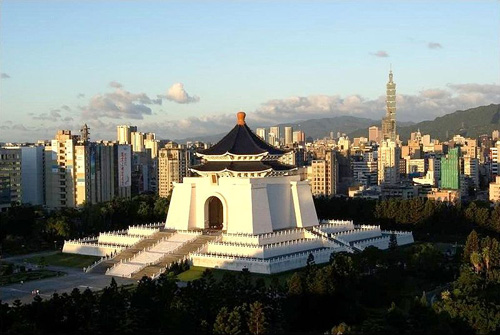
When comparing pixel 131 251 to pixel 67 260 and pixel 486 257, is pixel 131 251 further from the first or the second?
pixel 486 257

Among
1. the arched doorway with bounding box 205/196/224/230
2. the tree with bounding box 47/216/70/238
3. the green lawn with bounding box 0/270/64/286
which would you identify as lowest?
the green lawn with bounding box 0/270/64/286

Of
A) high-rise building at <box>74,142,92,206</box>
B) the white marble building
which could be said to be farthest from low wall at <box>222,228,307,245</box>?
high-rise building at <box>74,142,92,206</box>

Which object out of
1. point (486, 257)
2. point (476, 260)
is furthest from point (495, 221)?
point (476, 260)

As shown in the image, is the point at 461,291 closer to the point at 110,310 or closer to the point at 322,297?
the point at 322,297

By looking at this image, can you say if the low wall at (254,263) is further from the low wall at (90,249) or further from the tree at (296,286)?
the tree at (296,286)

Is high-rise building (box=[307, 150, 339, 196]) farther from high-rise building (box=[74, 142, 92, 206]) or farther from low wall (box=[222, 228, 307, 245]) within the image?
low wall (box=[222, 228, 307, 245])

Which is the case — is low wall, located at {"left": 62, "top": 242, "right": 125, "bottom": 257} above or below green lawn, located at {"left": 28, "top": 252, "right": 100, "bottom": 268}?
above

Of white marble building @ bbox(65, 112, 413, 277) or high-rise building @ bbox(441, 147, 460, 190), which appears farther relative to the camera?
high-rise building @ bbox(441, 147, 460, 190)
